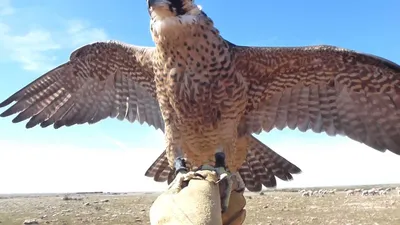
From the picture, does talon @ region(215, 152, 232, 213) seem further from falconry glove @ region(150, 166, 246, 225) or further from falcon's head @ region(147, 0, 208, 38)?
falcon's head @ region(147, 0, 208, 38)

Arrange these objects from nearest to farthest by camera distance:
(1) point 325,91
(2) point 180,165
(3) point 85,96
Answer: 1. (2) point 180,165
2. (1) point 325,91
3. (3) point 85,96

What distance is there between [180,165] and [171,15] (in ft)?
4.79

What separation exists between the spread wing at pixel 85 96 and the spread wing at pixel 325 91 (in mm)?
1370

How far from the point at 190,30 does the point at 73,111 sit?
8.36ft

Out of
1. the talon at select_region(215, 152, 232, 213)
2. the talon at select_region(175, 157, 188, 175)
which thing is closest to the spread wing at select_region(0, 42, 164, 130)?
the talon at select_region(175, 157, 188, 175)

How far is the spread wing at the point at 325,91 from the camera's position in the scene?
537 centimetres

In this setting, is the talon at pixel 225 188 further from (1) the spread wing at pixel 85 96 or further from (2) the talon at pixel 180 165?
(1) the spread wing at pixel 85 96

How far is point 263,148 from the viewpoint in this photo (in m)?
6.73

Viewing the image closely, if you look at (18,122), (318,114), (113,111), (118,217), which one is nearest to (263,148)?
(318,114)

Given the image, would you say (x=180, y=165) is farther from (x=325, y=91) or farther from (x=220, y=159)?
(x=325, y=91)

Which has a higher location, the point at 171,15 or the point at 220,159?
the point at 171,15

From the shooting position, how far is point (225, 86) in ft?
17.1

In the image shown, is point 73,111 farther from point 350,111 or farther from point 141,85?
point 350,111

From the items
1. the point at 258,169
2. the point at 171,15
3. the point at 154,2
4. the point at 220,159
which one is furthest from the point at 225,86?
the point at 258,169
